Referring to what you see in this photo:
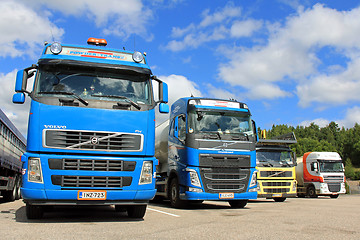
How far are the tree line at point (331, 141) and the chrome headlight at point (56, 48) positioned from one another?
7462cm

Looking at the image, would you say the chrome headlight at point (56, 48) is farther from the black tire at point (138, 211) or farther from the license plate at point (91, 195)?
the black tire at point (138, 211)

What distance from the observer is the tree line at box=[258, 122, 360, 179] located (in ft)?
362

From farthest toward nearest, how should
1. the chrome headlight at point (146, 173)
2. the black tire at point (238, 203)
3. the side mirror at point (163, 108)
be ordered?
the black tire at point (238, 203)
the side mirror at point (163, 108)
the chrome headlight at point (146, 173)

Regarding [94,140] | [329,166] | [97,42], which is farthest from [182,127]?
[329,166]

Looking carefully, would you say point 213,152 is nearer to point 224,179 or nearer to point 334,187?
point 224,179

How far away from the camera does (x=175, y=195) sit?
12578 millimetres

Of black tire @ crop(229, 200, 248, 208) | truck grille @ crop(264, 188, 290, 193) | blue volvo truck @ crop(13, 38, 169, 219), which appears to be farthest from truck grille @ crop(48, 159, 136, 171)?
truck grille @ crop(264, 188, 290, 193)

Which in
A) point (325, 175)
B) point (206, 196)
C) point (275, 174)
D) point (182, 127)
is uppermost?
point (182, 127)

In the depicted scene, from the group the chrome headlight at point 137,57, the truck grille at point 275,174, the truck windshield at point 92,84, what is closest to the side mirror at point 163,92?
the truck windshield at point 92,84

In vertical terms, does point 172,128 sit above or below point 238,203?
above

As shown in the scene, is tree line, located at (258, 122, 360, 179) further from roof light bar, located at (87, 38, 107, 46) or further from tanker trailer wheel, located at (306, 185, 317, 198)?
roof light bar, located at (87, 38, 107, 46)

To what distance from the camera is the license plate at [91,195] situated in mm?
7234

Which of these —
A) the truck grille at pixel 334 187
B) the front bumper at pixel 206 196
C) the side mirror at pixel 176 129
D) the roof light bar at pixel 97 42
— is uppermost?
the roof light bar at pixel 97 42

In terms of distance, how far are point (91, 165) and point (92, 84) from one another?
1739 millimetres
